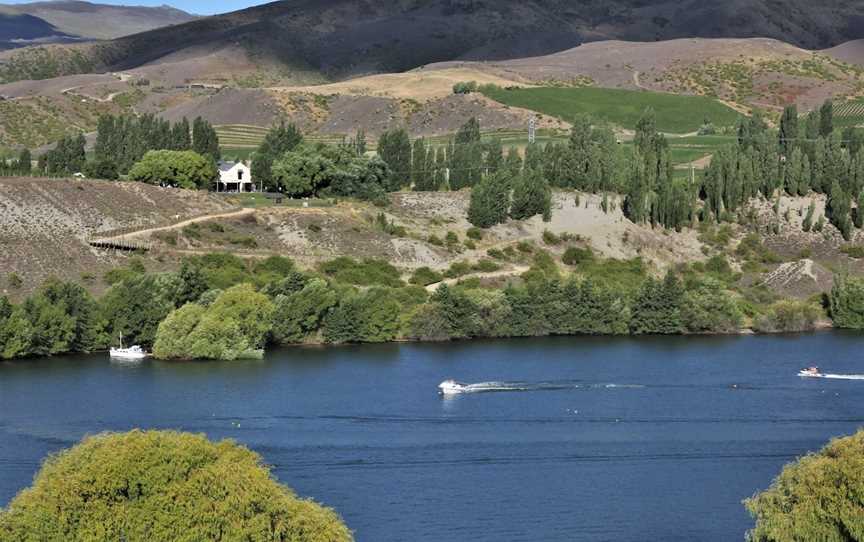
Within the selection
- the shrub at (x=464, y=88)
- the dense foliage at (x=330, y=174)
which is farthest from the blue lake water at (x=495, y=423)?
the shrub at (x=464, y=88)

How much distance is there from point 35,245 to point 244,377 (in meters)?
22.2

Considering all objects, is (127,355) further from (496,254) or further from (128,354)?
(496,254)

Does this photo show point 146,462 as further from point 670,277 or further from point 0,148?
point 0,148

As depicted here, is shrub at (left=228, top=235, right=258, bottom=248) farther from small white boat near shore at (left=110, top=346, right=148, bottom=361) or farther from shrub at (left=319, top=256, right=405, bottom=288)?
small white boat near shore at (left=110, top=346, right=148, bottom=361)

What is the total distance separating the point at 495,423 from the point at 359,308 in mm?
22453

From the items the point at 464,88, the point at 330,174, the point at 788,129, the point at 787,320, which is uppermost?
the point at 464,88

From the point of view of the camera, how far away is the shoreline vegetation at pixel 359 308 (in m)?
76.7

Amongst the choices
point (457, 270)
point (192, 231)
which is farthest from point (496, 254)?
point (192, 231)

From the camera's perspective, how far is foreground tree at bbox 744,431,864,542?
36812 mm

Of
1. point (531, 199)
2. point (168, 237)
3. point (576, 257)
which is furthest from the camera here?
point (531, 199)

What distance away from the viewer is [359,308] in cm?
8238

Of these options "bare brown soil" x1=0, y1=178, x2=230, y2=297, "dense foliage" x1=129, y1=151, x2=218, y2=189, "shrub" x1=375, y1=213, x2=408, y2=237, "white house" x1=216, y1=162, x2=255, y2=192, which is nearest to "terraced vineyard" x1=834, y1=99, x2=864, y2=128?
"white house" x1=216, y1=162, x2=255, y2=192

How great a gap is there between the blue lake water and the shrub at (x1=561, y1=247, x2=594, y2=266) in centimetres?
1566

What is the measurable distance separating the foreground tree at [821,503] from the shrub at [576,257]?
193ft
